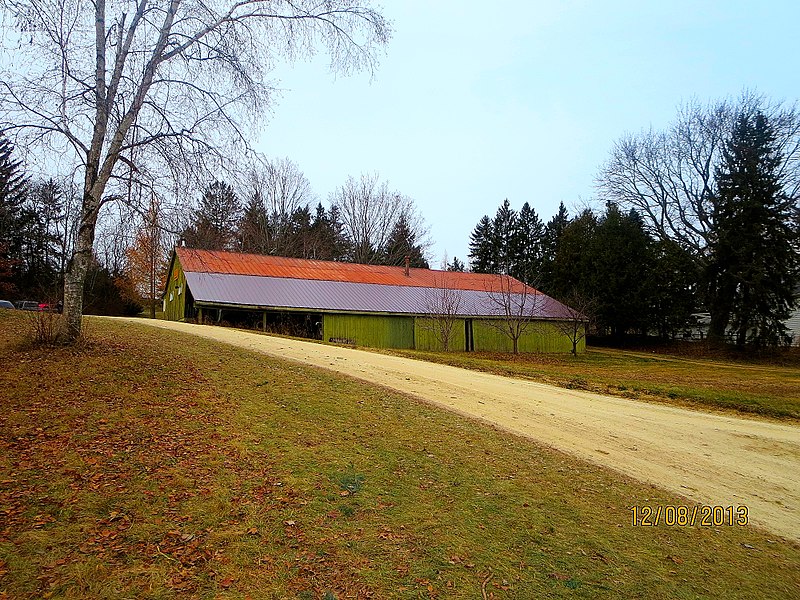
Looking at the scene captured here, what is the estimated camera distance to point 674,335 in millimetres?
41219

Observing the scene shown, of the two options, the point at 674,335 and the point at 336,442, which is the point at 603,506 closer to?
the point at 336,442

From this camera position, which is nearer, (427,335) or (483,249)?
(427,335)

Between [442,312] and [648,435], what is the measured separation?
20498 mm

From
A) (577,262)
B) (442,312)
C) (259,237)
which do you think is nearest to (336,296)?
(442,312)

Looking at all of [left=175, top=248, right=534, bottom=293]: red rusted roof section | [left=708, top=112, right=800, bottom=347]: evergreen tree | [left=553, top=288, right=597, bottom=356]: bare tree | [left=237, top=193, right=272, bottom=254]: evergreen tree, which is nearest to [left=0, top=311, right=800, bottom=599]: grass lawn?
[left=175, top=248, right=534, bottom=293]: red rusted roof section

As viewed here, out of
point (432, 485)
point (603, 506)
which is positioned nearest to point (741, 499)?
point (603, 506)

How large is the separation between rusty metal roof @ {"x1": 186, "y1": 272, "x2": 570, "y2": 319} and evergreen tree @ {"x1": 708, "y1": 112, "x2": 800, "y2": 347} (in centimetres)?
1188

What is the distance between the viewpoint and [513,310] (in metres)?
33.1

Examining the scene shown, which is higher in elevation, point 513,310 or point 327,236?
point 327,236

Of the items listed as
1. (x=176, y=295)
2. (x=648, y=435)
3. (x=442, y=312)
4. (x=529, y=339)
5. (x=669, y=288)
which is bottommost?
(x=648, y=435)

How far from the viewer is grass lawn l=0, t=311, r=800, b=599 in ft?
12.2

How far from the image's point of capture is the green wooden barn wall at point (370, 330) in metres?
27.9

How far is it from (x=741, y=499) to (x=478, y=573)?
4005 mm
